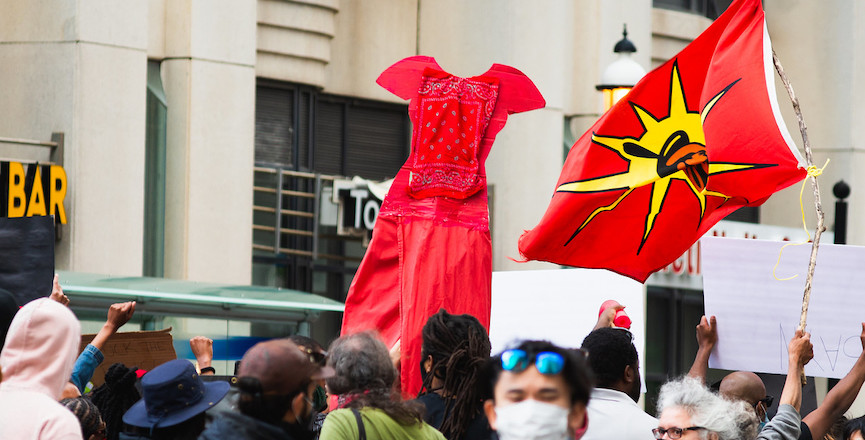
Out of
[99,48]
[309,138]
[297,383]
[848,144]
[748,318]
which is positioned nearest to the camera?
[297,383]

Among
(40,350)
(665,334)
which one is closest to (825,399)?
(40,350)

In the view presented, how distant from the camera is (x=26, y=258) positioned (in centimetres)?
638

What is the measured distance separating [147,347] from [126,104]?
17.2 ft

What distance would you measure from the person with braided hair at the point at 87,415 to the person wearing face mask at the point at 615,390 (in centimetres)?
176

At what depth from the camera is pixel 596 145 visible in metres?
7.54

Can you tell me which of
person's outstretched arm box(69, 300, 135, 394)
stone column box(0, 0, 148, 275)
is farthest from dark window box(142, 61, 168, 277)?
person's outstretched arm box(69, 300, 135, 394)

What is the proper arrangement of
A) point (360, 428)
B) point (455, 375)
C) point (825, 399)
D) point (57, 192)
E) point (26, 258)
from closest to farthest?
point (360, 428), point (455, 375), point (825, 399), point (26, 258), point (57, 192)

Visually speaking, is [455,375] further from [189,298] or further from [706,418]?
[189,298]

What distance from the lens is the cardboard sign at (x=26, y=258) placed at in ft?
20.9

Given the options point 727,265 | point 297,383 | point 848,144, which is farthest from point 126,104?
point 848,144

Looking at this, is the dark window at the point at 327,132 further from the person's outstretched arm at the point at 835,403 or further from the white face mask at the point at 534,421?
the white face mask at the point at 534,421

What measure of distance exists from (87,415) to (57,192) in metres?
6.92

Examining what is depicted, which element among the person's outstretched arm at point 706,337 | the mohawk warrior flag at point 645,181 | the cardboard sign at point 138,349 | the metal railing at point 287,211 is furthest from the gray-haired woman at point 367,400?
the metal railing at point 287,211

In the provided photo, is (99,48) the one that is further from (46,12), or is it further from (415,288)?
(415,288)
